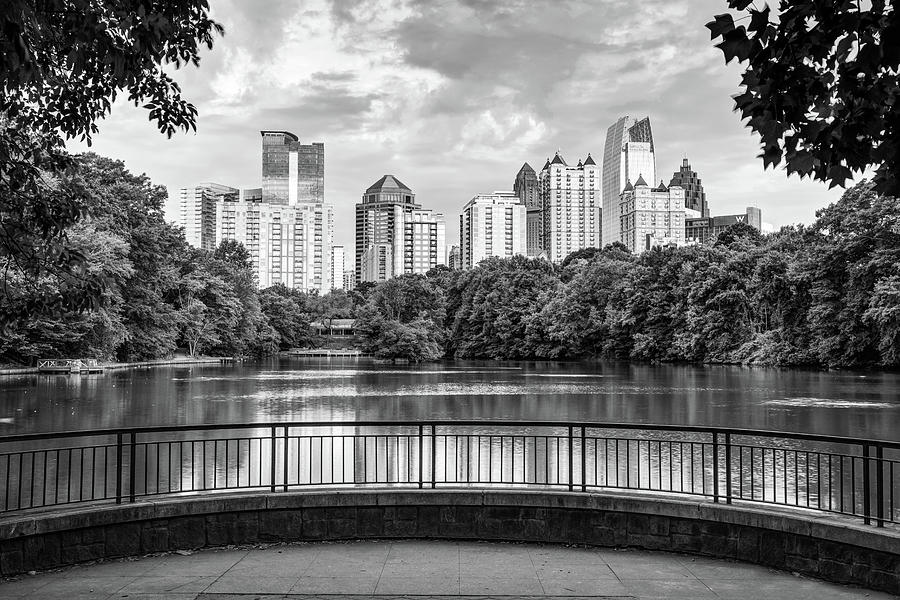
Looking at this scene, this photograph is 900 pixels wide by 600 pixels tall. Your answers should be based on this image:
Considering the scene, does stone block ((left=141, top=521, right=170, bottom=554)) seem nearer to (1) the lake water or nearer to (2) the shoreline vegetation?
(1) the lake water

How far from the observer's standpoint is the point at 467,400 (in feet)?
130

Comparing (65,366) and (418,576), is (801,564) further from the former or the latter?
(65,366)

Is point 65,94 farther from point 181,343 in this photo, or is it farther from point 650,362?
point 181,343

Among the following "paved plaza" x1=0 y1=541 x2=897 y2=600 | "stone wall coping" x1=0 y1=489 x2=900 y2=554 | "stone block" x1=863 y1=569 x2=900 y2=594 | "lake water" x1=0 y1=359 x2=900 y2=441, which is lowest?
"lake water" x1=0 y1=359 x2=900 y2=441

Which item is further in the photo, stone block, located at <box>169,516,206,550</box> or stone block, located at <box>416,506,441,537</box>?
stone block, located at <box>416,506,441,537</box>

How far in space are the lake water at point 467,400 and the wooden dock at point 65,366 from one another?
283 centimetres

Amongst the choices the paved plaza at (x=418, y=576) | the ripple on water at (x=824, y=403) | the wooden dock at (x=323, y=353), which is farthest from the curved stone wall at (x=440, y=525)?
the wooden dock at (x=323, y=353)

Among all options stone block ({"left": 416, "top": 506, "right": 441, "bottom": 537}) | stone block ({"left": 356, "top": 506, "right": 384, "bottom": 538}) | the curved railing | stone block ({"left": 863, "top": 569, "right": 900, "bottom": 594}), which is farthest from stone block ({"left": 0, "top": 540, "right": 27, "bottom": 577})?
stone block ({"left": 863, "top": 569, "right": 900, "bottom": 594})

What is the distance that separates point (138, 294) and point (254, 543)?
2632 inches

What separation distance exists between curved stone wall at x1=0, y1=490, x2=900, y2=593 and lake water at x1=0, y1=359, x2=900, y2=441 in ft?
61.0

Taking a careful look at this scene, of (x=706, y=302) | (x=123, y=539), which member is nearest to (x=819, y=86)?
(x=123, y=539)

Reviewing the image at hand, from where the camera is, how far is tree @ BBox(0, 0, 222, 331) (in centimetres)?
691

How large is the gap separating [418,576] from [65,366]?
56.6 meters

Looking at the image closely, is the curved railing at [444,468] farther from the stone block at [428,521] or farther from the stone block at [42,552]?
the stone block at [42,552]
